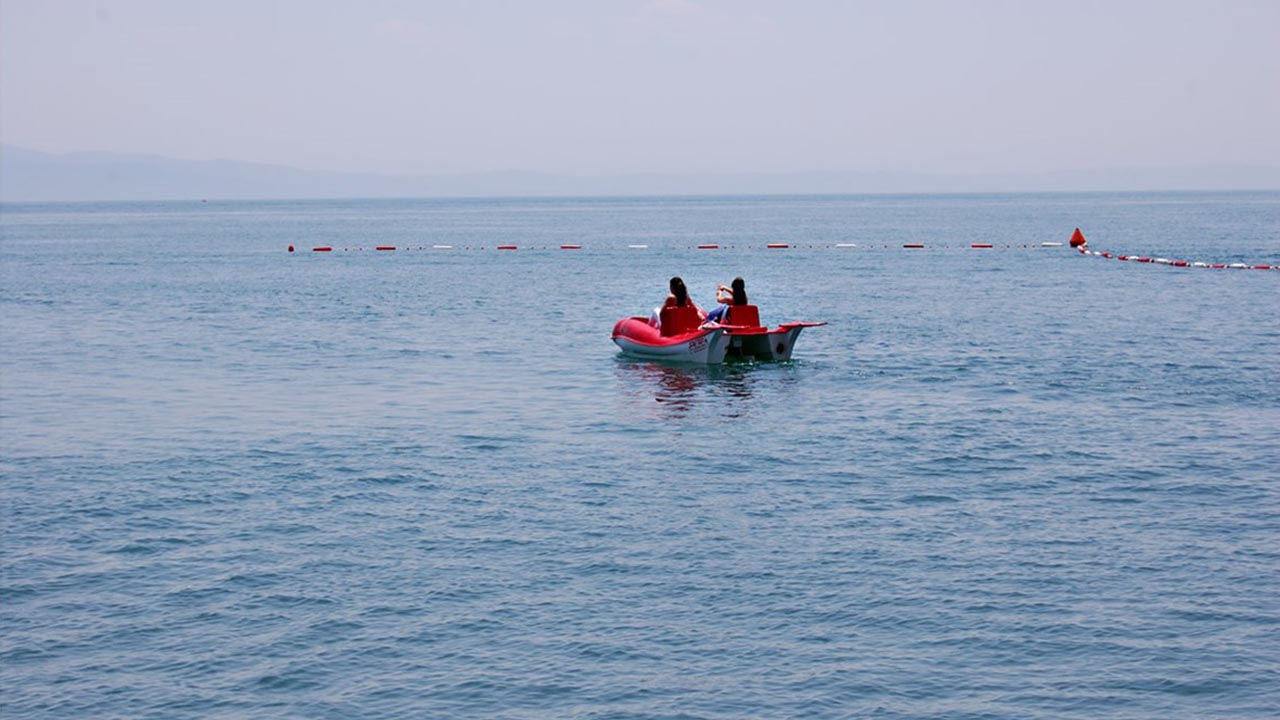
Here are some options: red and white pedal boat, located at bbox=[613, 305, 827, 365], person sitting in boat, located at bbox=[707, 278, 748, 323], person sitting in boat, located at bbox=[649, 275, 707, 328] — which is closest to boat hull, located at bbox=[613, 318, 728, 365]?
red and white pedal boat, located at bbox=[613, 305, 827, 365]

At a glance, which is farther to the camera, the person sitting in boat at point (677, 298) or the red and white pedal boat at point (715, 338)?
the person sitting in boat at point (677, 298)

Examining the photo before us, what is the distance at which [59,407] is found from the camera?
30.9 meters

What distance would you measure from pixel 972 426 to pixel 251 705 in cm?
1719

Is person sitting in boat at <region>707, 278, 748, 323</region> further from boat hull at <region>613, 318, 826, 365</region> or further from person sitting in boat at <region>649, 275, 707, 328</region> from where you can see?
person sitting in boat at <region>649, 275, 707, 328</region>

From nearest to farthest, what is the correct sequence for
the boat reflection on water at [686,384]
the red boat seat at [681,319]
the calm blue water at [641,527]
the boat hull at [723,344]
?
the calm blue water at [641,527] → the boat reflection on water at [686,384] → the boat hull at [723,344] → the red boat seat at [681,319]

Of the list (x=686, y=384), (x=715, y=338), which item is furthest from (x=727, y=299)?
(x=686, y=384)

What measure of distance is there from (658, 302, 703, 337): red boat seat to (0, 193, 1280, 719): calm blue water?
124cm

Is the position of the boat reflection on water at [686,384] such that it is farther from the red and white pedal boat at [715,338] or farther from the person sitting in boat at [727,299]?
the person sitting in boat at [727,299]

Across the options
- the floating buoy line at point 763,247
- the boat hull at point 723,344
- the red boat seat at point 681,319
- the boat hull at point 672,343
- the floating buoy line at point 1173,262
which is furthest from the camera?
the floating buoy line at point 763,247

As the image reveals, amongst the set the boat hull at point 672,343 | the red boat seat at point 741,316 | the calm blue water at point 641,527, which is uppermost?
the red boat seat at point 741,316

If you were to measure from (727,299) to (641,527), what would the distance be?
1759 cm

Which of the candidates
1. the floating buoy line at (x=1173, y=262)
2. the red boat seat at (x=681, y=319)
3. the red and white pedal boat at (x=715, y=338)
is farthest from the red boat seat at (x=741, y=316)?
the floating buoy line at (x=1173, y=262)

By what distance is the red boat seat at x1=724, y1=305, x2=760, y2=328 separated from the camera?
1397 inches

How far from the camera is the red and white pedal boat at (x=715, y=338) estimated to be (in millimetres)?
35156
